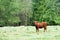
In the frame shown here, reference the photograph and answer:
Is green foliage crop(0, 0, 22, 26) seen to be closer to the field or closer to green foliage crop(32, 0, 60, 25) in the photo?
green foliage crop(32, 0, 60, 25)

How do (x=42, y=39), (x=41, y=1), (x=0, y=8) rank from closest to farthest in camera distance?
(x=42, y=39)
(x=0, y=8)
(x=41, y=1)

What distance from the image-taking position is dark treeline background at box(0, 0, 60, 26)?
125 ft

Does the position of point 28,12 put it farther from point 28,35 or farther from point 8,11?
Answer: point 28,35

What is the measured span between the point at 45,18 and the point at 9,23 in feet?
19.2

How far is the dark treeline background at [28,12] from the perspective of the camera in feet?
125

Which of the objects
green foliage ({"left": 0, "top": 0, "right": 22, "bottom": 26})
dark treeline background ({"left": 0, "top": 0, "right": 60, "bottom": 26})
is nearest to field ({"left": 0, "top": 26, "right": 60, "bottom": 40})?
green foliage ({"left": 0, "top": 0, "right": 22, "bottom": 26})

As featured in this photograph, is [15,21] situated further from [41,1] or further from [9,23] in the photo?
[41,1]

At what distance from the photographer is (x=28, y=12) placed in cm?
3981

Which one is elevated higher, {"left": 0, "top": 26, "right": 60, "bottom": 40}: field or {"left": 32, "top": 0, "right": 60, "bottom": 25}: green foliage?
{"left": 0, "top": 26, "right": 60, "bottom": 40}: field

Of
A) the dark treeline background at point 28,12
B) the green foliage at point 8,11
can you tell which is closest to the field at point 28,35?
the green foliage at point 8,11

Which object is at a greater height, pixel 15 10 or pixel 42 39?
pixel 42 39

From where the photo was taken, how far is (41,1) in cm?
4006

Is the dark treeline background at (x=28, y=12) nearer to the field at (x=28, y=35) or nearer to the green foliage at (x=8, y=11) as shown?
the green foliage at (x=8, y=11)

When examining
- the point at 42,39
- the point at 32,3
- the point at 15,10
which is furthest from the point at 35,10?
the point at 42,39
